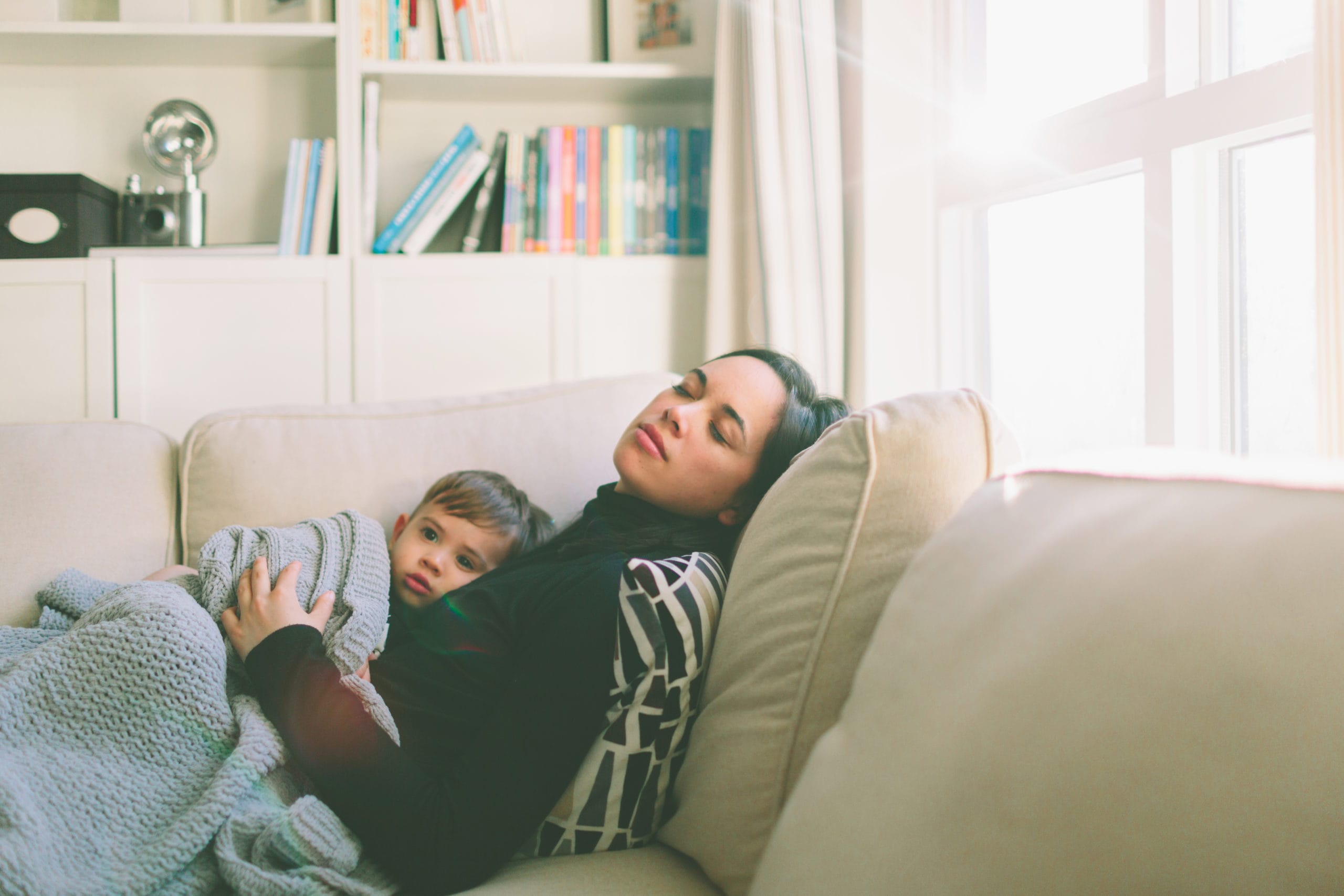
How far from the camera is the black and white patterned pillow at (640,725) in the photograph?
0.85 m

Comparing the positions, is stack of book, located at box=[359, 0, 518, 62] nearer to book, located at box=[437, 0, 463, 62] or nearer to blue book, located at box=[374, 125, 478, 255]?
book, located at box=[437, 0, 463, 62]

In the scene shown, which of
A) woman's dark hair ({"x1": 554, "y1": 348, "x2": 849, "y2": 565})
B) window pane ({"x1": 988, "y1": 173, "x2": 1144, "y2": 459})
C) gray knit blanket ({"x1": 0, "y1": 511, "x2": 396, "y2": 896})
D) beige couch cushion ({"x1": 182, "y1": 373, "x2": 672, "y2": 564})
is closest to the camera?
gray knit blanket ({"x1": 0, "y1": 511, "x2": 396, "y2": 896})

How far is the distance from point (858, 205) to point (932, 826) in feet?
5.41

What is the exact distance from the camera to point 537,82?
7.38 feet

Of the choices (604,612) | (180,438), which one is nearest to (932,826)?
Answer: (604,612)

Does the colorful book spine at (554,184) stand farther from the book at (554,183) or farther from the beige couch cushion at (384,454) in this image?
the beige couch cushion at (384,454)

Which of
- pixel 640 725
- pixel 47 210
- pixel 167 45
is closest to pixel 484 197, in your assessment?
pixel 167 45

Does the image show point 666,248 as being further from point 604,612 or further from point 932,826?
point 932,826

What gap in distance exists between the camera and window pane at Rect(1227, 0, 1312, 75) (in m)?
1.14

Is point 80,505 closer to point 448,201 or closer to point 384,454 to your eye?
point 384,454

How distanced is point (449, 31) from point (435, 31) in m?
0.06

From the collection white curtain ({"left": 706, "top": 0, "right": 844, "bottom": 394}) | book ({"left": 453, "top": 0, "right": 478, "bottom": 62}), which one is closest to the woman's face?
white curtain ({"left": 706, "top": 0, "right": 844, "bottom": 394})

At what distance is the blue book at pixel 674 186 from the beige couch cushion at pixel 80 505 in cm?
131

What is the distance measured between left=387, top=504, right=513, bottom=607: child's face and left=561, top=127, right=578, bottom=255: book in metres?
1.16
